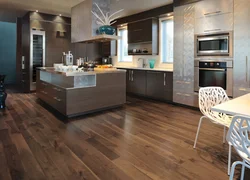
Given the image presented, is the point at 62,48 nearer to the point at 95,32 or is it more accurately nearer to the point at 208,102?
the point at 95,32

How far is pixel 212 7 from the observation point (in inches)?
163

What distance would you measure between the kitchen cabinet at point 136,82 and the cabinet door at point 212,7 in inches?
86.1

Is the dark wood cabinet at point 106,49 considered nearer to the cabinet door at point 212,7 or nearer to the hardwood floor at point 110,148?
the cabinet door at point 212,7

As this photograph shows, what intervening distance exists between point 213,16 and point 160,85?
6.77ft

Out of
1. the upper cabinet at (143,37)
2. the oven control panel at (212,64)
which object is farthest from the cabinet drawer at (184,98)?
the upper cabinet at (143,37)

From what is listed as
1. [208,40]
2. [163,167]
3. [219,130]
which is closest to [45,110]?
[163,167]

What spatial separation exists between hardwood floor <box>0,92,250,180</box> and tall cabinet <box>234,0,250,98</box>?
1041 mm

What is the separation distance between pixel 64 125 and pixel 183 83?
9.52ft

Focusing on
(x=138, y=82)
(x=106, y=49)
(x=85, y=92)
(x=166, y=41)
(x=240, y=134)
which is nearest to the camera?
(x=240, y=134)

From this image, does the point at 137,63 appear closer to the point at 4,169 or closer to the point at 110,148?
the point at 110,148

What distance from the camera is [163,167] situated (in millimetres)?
2115

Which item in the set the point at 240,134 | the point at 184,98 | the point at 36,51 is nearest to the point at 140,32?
the point at 184,98

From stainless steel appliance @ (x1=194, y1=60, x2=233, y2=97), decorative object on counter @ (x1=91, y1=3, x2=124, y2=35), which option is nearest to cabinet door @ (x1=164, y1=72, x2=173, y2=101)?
stainless steel appliance @ (x1=194, y1=60, x2=233, y2=97)

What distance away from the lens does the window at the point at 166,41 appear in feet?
19.0
